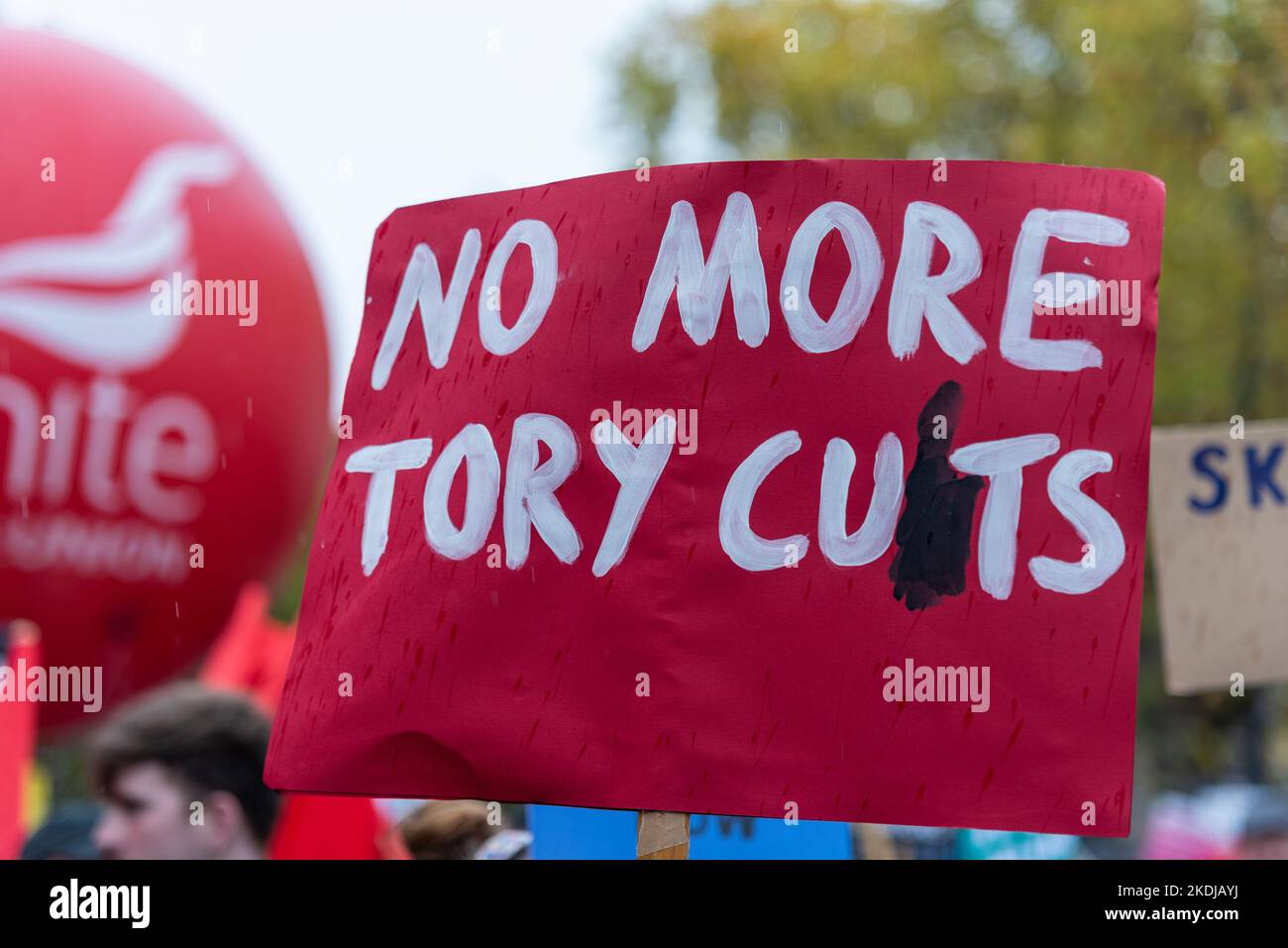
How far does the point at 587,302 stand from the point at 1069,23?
13979 millimetres

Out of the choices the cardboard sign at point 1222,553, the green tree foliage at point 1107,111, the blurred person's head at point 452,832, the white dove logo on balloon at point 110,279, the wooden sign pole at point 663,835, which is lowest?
the blurred person's head at point 452,832

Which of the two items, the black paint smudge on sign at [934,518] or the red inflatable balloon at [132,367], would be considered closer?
the black paint smudge on sign at [934,518]

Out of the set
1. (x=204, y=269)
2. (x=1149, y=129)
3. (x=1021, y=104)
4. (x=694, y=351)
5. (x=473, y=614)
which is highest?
(x=1021, y=104)

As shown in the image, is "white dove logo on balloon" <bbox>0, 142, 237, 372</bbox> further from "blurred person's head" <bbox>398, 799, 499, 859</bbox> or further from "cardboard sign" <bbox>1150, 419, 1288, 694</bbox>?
"cardboard sign" <bbox>1150, 419, 1288, 694</bbox>

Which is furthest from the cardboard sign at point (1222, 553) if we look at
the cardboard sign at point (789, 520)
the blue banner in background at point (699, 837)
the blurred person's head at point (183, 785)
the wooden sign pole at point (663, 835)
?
the blurred person's head at point (183, 785)

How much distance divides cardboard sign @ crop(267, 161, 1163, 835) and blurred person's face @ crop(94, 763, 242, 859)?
1.25 meters

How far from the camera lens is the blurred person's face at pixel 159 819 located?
11.2 ft

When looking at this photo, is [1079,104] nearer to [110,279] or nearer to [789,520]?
[110,279]

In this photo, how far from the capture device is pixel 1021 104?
16.2 m

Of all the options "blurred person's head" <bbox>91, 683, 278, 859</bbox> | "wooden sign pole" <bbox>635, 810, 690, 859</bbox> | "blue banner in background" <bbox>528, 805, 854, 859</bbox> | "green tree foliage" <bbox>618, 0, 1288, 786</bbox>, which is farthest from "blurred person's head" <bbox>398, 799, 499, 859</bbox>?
"green tree foliage" <bbox>618, 0, 1288, 786</bbox>

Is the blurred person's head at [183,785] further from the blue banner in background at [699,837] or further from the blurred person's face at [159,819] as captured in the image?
the blue banner in background at [699,837]

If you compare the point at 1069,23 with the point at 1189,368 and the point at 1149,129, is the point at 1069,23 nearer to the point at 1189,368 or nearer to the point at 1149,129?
the point at 1149,129

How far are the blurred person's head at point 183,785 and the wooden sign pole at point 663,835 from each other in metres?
1.69
